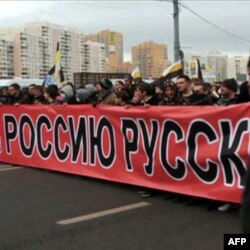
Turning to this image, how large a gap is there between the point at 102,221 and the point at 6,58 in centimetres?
5959

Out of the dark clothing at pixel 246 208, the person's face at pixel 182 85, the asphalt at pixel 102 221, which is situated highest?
the person's face at pixel 182 85

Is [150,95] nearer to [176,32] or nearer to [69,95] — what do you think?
[69,95]

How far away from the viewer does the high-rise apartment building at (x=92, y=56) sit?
67875mm

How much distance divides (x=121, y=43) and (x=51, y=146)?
5583 centimetres

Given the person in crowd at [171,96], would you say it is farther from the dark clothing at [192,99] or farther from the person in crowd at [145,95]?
the person in crowd at [145,95]

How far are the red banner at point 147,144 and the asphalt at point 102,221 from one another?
27 cm

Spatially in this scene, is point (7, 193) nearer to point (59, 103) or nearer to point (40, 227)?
point (40, 227)

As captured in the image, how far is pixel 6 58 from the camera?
208 feet

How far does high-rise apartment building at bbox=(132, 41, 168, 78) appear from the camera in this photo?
6356 cm

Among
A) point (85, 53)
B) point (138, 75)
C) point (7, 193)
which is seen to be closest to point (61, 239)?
point (7, 193)

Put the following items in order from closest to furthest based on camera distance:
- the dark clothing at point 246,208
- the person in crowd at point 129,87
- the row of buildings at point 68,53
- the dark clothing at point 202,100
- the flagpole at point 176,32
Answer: the dark clothing at point 246,208 → the dark clothing at point 202,100 → the person in crowd at point 129,87 → the flagpole at point 176,32 → the row of buildings at point 68,53

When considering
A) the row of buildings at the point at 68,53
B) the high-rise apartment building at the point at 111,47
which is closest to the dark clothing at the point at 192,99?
the high-rise apartment building at the point at 111,47

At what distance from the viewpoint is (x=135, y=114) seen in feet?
24.7

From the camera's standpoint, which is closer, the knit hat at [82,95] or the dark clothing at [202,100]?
the dark clothing at [202,100]
